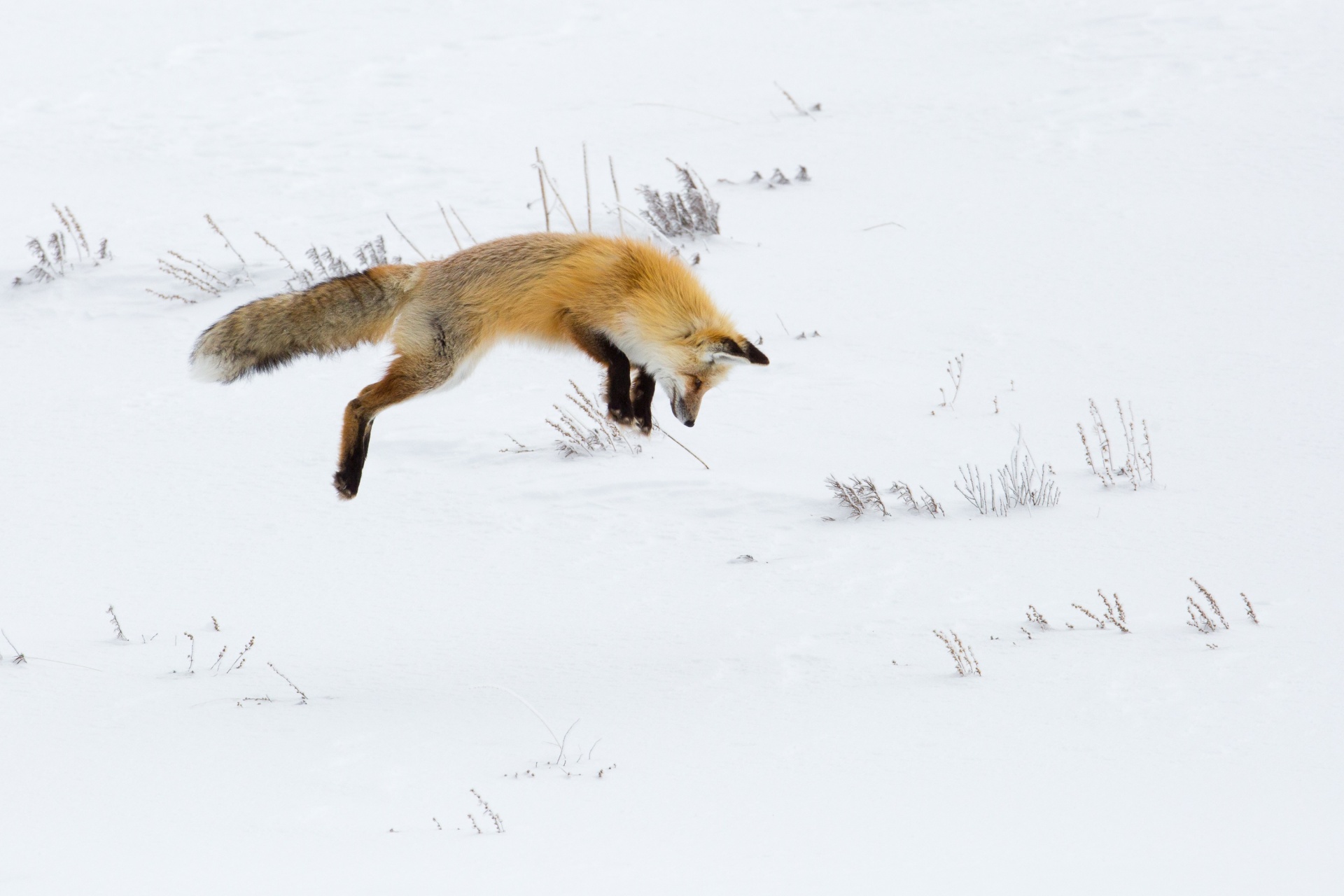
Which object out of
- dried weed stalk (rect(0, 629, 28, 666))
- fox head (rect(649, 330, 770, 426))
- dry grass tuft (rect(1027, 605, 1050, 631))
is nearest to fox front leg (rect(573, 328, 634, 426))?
fox head (rect(649, 330, 770, 426))

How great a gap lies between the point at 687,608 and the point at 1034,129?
7.21 m

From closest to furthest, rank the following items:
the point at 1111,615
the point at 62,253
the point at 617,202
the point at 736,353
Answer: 1. the point at 1111,615
2. the point at 736,353
3. the point at 617,202
4. the point at 62,253

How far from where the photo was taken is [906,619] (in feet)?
16.3

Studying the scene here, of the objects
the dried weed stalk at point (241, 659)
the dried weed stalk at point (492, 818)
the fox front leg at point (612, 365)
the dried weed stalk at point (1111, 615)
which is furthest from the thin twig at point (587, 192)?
→ the dried weed stalk at point (492, 818)

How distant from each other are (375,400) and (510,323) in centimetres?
67

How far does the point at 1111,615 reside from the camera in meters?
4.68

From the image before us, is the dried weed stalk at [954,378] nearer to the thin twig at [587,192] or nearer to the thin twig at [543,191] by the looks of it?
the thin twig at [587,192]

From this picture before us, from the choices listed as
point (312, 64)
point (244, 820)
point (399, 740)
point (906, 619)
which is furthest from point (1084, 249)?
point (312, 64)

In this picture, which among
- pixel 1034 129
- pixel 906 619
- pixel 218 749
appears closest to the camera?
pixel 218 749

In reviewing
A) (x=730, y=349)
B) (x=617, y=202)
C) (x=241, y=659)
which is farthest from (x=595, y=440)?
(x=241, y=659)

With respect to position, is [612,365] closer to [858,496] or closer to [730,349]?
[730,349]

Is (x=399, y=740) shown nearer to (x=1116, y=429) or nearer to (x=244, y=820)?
(x=244, y=820)

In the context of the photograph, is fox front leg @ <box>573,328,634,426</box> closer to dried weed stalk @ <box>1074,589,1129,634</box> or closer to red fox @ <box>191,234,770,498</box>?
red fox @ <box>191,234,770,498</box>

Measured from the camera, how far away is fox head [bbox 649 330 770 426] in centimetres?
497
